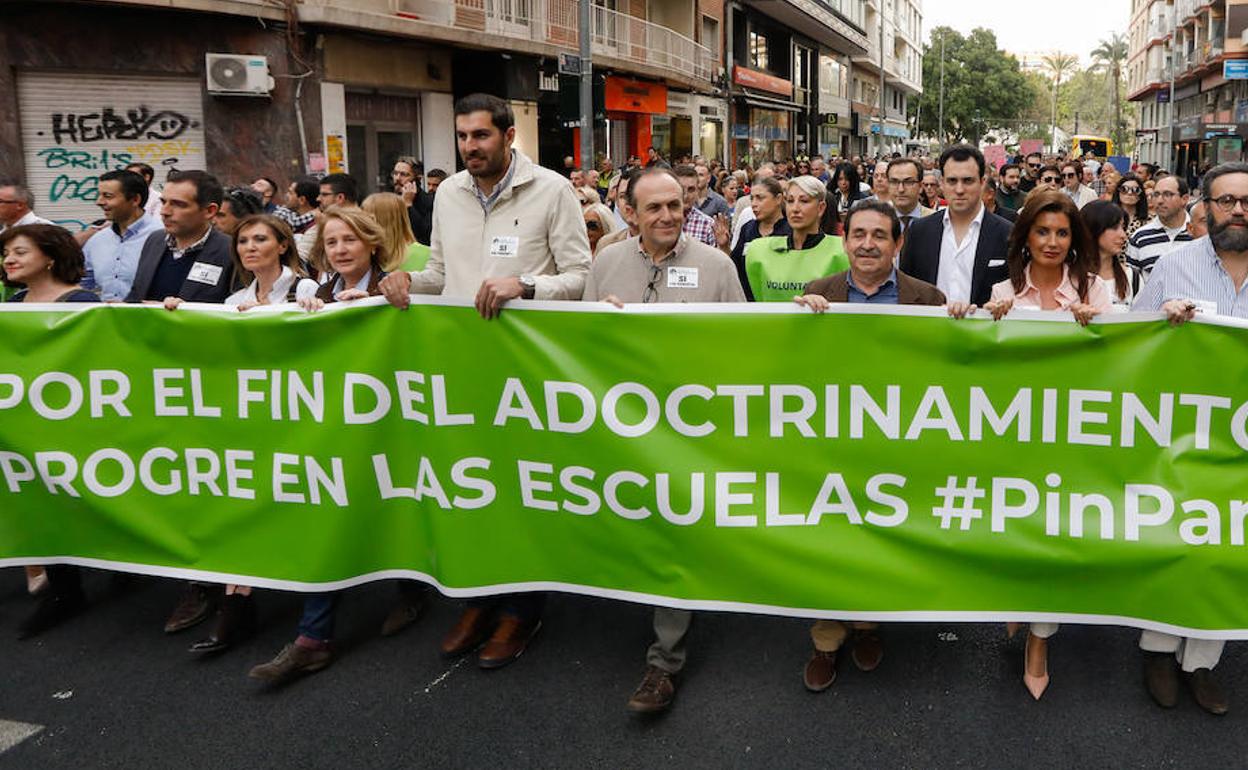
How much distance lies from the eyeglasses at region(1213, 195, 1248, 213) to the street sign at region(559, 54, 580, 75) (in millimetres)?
10549

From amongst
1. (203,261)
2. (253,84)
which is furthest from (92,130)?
(203,261)

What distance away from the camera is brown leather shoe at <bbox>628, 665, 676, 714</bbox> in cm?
381

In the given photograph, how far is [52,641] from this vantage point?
4.64m

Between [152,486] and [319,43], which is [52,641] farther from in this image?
[319,43]

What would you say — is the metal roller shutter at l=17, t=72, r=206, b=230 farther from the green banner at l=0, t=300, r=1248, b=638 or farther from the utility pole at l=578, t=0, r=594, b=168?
the green banner at l=0, t=300, r=1248, b=638

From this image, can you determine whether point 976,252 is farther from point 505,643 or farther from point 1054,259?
point 505,643

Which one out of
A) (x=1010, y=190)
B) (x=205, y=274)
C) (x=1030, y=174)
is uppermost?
(x=1030, y=174)

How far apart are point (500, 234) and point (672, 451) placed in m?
1.22

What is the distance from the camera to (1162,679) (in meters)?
3.90

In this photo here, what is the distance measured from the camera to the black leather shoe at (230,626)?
14.5 feet

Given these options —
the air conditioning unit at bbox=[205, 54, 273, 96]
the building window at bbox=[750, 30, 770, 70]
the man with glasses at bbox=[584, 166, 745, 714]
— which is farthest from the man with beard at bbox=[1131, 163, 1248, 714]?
the building window at bbox=[750, 30, 770, 70]

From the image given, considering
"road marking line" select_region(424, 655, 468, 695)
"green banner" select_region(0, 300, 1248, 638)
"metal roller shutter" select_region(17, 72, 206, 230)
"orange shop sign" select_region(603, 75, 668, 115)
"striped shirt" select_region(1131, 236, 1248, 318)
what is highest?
"orange shop sign" select_region(603, 75, 668, 115)

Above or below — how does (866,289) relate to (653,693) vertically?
above

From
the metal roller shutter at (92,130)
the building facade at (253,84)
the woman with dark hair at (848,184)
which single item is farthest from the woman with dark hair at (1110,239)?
the metal roller shutter at (92,130)
